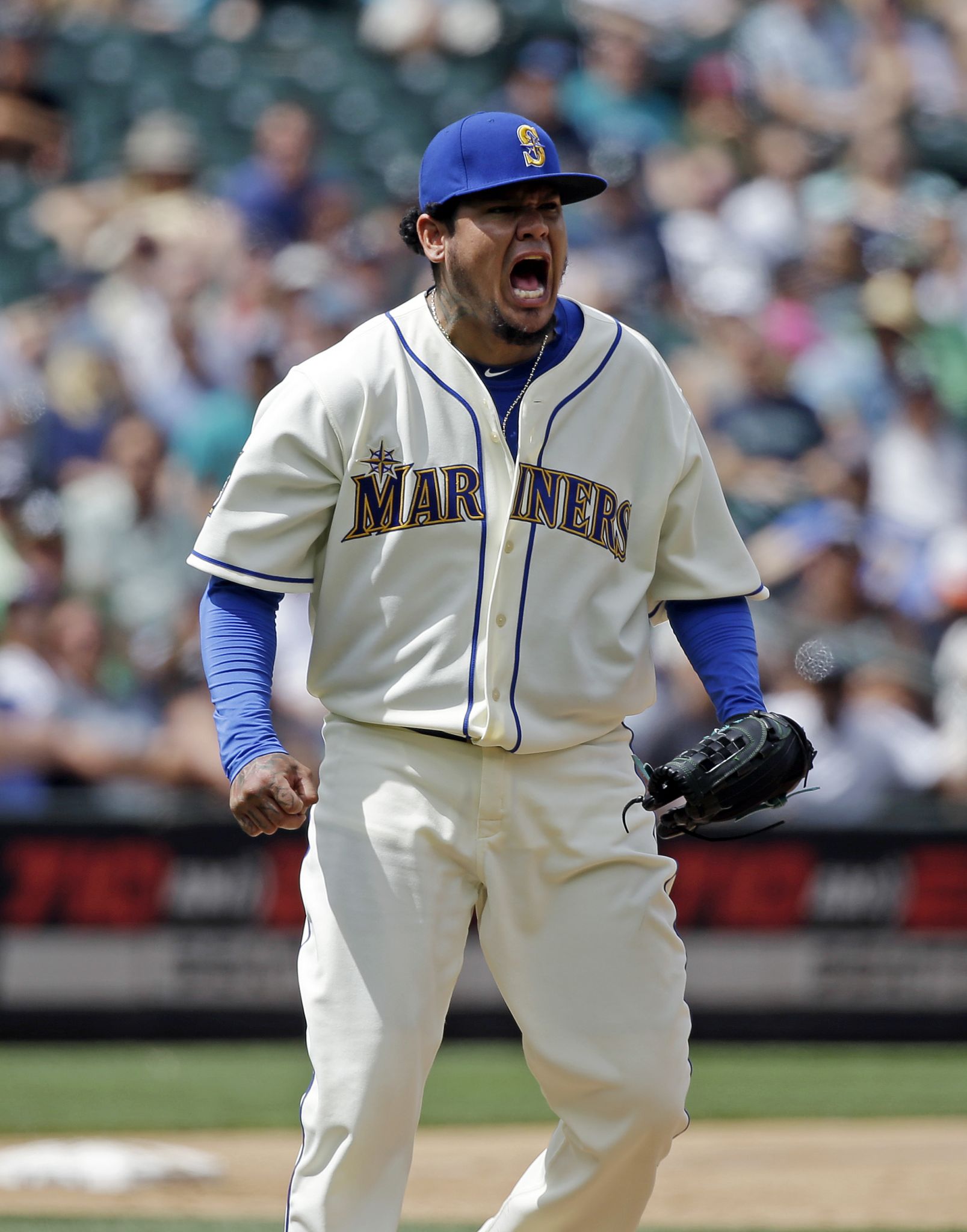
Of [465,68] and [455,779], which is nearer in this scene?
[455,779]

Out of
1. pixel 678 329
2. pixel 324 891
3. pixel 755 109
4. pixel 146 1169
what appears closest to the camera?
pixel 324 891

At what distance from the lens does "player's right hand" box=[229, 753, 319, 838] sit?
2.69 meters

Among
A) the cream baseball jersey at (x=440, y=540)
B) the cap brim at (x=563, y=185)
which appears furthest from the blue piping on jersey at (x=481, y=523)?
the cap brim at (x=563, y=185)

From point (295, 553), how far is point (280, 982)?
4.90 metres

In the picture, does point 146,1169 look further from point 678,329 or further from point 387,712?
point 678,329

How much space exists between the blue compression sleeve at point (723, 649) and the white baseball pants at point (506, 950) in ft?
0.90

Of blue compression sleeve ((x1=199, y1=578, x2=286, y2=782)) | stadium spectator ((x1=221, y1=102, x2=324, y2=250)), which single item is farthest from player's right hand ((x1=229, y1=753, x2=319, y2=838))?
stadium spectator ((x1=221, y1=102, x2=324, y2=250))

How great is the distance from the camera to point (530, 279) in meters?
2.98

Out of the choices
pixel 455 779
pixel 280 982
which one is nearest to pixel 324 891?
pixel 455 779

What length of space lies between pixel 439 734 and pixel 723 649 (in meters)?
0.55

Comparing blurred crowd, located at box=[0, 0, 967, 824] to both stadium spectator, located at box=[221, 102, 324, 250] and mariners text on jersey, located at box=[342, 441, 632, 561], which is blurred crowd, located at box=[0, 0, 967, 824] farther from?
mariners text on jersey, located at box=[342, 441, 632, 561]

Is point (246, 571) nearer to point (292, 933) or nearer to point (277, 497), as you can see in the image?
point (277, 497)

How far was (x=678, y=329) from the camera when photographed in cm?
1014

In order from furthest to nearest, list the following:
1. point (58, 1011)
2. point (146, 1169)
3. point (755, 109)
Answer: point (755, 109), point (58, 1011), point (146, 1169)
